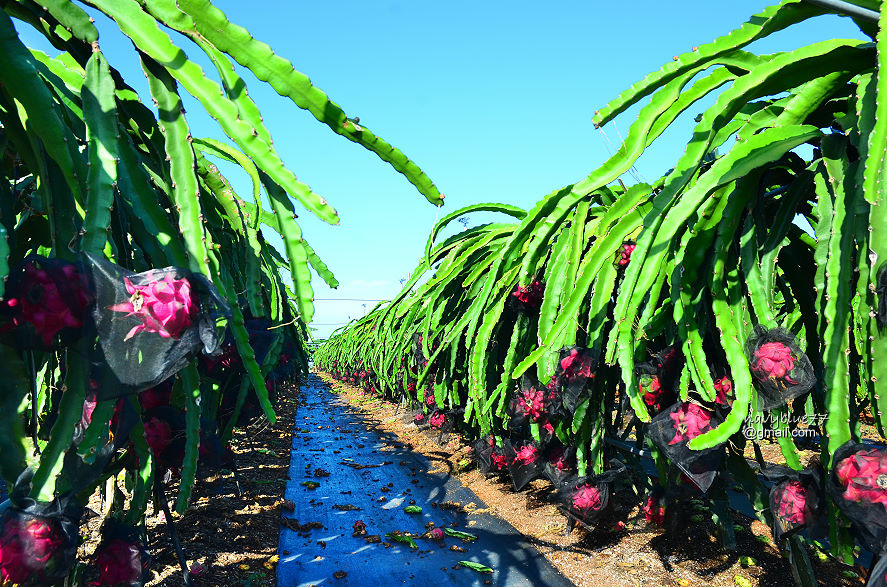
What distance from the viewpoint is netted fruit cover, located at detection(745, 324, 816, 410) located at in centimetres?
171

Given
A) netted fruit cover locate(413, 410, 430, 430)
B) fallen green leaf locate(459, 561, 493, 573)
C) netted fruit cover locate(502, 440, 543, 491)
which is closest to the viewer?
fallen green leaf locate(459, 561, 493, 573)

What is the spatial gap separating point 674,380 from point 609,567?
5.31 feet

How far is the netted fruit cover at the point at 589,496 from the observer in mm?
3260

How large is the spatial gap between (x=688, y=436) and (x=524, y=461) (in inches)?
95.8

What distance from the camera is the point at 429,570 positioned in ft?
11.2

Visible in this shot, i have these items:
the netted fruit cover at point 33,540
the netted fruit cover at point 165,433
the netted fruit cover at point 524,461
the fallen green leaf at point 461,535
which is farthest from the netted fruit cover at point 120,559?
the netted fruit cover at point 524,461

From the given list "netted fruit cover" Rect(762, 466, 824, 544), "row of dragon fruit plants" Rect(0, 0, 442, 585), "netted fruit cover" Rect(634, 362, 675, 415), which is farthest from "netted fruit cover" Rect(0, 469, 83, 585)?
"netted fruit cover" Rect(634, 362, 675, 415)

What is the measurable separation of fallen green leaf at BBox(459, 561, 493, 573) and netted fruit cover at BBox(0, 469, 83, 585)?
8.47 feet

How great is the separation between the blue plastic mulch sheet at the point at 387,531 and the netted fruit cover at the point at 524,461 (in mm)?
368

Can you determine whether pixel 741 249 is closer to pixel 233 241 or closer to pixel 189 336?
pixel 189 336

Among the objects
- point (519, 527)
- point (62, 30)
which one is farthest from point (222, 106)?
point (519, 527)

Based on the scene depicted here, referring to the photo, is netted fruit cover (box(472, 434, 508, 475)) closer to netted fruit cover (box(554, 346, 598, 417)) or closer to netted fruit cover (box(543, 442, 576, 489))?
netted fruit cover (box(543, 442, 576, 489))

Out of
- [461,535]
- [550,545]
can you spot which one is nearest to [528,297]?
[550,545]

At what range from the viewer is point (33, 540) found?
3.99 feet
